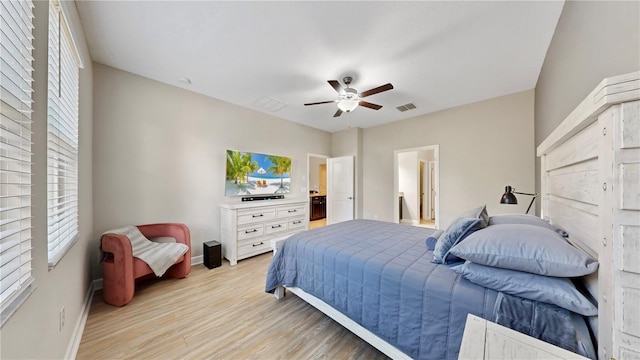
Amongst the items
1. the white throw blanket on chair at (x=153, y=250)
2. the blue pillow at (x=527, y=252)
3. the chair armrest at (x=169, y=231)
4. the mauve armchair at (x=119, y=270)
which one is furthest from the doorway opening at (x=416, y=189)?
the mauve armchair at (x=119, y=270)

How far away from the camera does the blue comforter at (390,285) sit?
3.82 ft

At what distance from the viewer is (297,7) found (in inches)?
67.7

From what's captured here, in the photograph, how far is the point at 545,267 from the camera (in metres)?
1.01

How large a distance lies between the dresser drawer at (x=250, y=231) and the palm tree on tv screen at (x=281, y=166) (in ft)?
3.15

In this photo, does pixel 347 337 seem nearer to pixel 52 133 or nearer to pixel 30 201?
pixel 30 201

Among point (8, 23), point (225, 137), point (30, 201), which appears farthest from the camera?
point (225, 137)

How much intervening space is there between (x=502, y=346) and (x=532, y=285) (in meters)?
0.47

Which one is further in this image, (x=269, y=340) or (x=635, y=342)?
(x=269, y=340)

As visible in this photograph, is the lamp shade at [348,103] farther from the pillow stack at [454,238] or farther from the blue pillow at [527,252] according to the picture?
the blue pillow at [527,252]

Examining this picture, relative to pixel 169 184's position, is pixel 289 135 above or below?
above

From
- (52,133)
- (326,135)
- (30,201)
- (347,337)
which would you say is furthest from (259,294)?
(326,135)

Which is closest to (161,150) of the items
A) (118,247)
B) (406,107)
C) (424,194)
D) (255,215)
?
(118,247)

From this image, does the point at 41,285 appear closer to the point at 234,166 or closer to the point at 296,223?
the point at 234,166

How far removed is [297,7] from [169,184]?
2.82 meters
